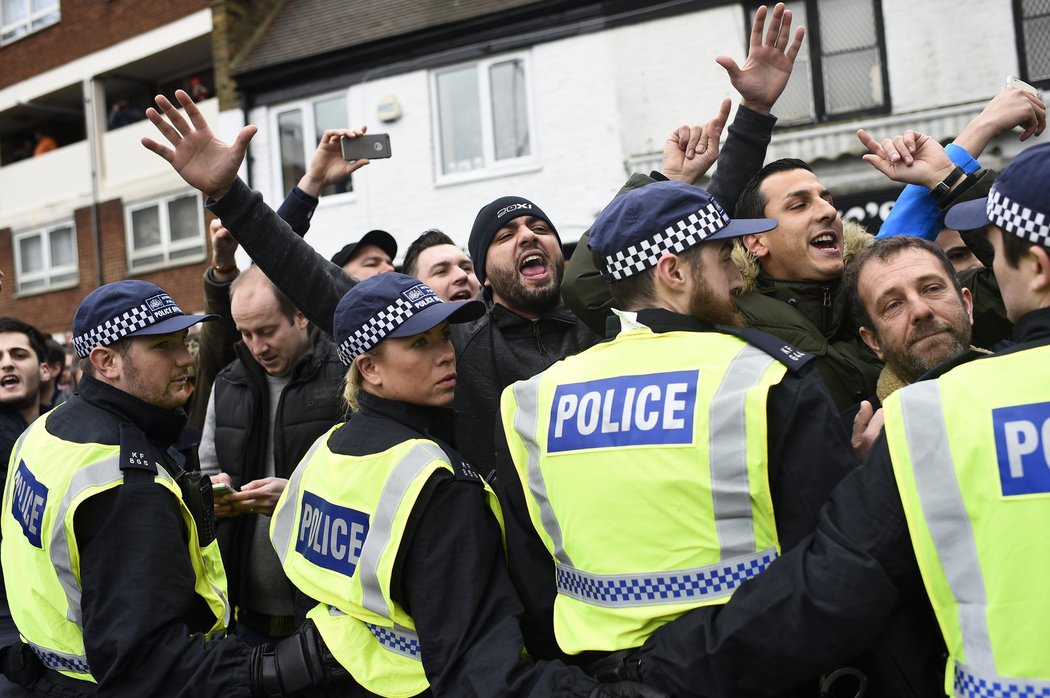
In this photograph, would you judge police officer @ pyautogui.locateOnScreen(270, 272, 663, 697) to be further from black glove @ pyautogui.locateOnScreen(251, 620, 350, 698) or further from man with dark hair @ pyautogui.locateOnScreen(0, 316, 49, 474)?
man with dark hair @ pyautogui.locateOnScreen(0, 316, 49, 474)

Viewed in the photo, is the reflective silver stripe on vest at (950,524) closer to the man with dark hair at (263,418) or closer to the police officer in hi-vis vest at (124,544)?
the police officer in hi-vis vest at (124,544)

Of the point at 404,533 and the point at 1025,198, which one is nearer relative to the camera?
the point at 1025,198

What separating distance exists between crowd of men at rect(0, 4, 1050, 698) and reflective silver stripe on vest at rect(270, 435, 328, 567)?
0.02 m

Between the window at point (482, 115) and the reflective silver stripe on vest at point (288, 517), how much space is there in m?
9.34

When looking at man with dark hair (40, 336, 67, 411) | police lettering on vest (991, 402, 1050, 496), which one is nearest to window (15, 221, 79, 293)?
man with dark hair (40, 336, 67, 411)

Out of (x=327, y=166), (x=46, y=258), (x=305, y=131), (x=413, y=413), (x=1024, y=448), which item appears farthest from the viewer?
(x=46, y=258)

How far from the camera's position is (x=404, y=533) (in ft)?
7.13

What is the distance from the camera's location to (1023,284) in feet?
5.62

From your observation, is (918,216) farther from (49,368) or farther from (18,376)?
(49,368)

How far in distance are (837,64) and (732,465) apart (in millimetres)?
9919

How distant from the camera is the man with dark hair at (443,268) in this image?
3.96 m

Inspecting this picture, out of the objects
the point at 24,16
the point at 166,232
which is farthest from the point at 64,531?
the point at 24,16

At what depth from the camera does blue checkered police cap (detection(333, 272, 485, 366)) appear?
251 centimetres

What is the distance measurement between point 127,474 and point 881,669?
6.60ft
